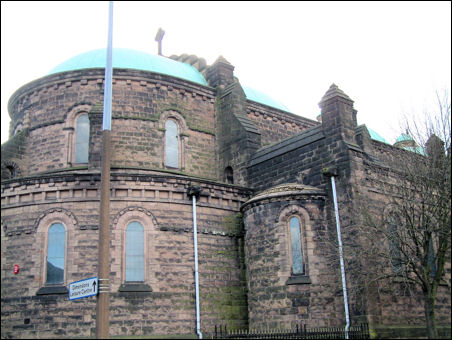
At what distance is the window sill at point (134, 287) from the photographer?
19.8 meters

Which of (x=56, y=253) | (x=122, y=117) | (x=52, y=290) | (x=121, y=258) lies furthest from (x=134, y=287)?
(x=122, y=117)

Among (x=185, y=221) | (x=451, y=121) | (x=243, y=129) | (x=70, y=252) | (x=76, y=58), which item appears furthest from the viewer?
(x=76, y=58)

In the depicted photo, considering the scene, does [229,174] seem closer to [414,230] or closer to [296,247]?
[296,247]

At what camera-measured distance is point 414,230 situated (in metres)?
17.5

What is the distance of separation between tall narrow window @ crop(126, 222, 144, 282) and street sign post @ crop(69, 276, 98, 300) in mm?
8023

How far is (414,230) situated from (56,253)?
13266 mm

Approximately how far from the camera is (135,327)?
19438 millimetres

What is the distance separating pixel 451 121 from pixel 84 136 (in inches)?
625

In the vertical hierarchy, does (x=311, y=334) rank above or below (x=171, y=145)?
below

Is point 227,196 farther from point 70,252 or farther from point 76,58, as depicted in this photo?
point 76,58

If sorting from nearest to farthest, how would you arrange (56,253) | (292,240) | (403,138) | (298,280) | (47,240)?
(298,280)
(56,253)
(47,240)
(292,240)
(403,138)

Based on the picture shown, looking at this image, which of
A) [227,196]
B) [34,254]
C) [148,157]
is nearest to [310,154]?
[227,196]

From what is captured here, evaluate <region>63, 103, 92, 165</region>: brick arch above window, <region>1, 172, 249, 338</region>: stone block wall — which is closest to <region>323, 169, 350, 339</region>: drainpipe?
<region>1, 172, 249, 338</region>: stone block wall

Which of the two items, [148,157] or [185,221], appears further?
[148,157]
